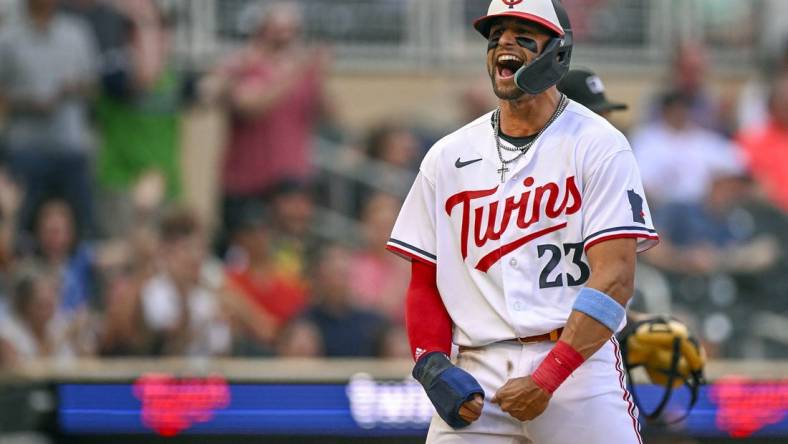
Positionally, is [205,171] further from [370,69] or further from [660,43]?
[660,43]

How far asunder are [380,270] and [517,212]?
633 centimetres

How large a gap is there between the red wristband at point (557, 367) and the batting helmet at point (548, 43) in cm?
83

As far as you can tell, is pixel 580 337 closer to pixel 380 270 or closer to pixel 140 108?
pixel 380 270

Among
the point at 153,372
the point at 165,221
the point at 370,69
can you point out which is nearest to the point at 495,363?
the point at 153,372

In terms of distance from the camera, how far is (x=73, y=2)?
11.7 meters

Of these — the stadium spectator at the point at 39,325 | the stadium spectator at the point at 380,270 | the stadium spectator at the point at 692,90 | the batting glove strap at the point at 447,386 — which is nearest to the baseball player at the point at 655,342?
the batting glove strap at the point at 447,386

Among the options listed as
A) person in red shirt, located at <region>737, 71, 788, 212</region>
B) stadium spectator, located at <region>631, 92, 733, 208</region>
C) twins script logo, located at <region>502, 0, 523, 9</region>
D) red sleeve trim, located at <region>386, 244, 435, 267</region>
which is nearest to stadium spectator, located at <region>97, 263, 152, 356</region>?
stadium spectator, located at <region>631, 92, 733, 208</region>

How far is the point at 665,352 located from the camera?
604 centimetres

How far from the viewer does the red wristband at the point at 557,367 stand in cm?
466

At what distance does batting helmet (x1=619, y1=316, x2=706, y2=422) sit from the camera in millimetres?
5996

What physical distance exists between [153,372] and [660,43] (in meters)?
7.92

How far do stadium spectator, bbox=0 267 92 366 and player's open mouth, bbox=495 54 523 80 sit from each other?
5553 mm

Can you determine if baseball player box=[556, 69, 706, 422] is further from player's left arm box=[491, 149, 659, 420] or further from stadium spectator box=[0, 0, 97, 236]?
stadium spectator box=[0, 0, 97, 236]

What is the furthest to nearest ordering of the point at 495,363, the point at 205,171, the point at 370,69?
the point at 370,69 → the point at 205,171 → the point at 495,363
